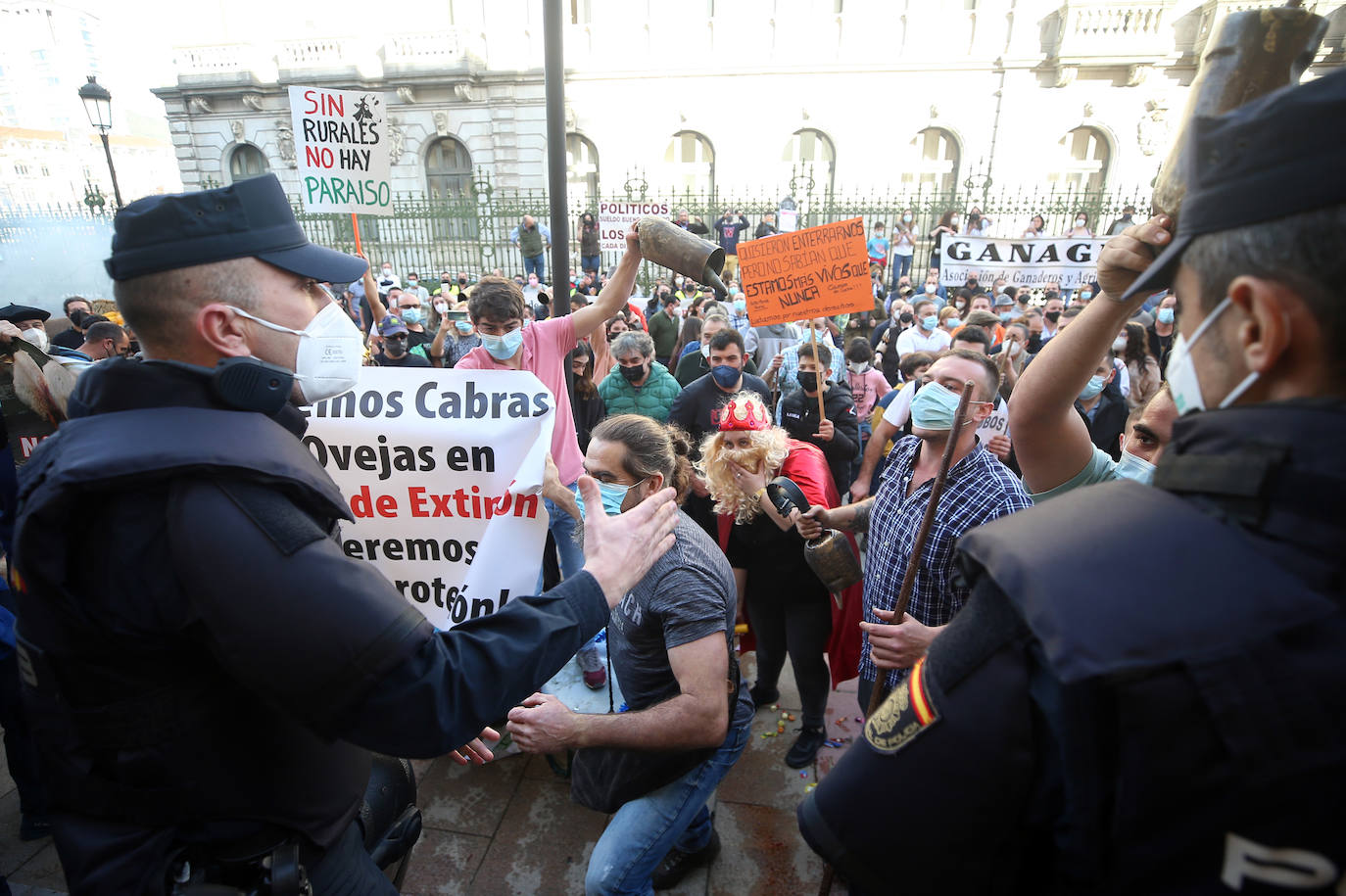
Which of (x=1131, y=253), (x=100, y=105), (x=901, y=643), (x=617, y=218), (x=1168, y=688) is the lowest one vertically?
(x=901, y=643)

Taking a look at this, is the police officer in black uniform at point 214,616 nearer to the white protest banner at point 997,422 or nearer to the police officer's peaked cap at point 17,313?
the white protest banner at point 997,422

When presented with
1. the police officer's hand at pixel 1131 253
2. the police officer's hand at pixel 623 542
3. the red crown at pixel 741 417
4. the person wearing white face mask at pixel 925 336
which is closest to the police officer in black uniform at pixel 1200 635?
the police officer's hand at pixel 1131 253

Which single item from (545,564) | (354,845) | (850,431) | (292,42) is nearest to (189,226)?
(354,845)

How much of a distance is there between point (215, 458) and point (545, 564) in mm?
3072

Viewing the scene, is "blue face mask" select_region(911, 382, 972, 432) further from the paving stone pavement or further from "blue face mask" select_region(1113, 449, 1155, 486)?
the paving stone pavement

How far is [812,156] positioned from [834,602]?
2308 centimetres

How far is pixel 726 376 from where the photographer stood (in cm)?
477

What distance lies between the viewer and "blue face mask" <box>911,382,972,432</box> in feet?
8.80

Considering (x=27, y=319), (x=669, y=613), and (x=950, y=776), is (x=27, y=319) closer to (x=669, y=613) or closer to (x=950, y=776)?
(x=669, y=613)

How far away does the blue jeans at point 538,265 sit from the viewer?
1647cm

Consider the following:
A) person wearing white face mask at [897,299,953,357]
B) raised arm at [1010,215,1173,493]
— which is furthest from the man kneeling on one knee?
person wearing white face mask at [897,299,953,357]

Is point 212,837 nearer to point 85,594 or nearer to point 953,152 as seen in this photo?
point 85,594

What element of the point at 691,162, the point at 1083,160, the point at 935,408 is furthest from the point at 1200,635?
the point at 1083,160

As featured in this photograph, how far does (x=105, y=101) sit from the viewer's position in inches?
525
